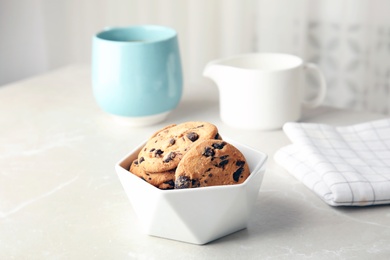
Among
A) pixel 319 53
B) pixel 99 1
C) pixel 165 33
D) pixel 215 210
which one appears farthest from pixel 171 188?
pixel 99 1

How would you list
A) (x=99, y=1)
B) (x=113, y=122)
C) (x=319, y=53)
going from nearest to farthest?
(x=113, y=122) → (x=319, y=53) → (x=99, y=1)

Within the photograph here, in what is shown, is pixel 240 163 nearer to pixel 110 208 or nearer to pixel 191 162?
pixel 191 162

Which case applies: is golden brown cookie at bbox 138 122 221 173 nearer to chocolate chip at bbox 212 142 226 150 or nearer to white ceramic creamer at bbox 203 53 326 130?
chocolate chip at bbox 212 142 226 150

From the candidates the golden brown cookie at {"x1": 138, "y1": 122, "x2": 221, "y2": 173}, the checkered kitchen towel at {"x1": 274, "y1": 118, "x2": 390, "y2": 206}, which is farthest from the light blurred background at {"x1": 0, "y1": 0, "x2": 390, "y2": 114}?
the golden brown cookie at {"x1": 138, "y1": 122, "x2": 221, "y2": 173}

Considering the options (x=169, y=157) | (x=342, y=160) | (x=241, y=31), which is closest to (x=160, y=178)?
(x=169, y=157)

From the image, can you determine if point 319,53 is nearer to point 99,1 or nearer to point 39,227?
point 99,1

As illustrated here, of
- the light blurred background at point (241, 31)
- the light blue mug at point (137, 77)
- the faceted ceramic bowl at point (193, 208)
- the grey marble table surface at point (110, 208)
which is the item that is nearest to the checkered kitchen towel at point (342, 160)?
the grey marble table surface at point (110, 208)
